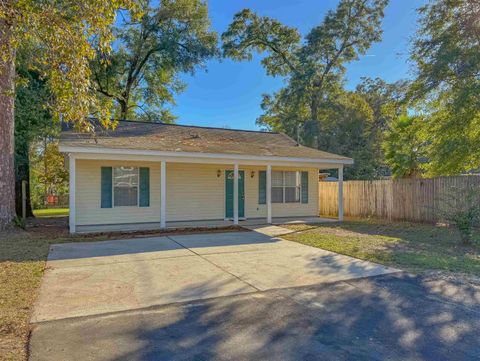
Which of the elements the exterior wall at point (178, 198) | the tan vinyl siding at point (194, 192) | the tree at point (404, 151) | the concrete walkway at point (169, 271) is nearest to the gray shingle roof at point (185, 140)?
the exterior wall at point (178, 198)

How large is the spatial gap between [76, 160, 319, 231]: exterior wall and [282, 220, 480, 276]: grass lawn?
8.69 ft

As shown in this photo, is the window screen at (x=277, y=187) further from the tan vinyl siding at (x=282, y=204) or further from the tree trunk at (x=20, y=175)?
the tree trunk at (x=20, y=175)

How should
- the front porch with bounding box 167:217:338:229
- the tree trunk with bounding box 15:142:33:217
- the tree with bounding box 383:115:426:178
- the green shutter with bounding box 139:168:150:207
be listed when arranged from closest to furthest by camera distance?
1. the front porch with bounding box 167:217:338:229
2. the green shutter with bounding box 139:168:150:207
3. the tree trunk with bounding box 15:142:33:217
4. the tree with bounding box 383:115:426:178

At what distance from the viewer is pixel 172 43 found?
20.1 m

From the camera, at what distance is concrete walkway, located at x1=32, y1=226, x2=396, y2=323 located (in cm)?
462

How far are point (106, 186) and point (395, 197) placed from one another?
11228 millimetres

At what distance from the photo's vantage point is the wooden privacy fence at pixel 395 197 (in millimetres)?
12555

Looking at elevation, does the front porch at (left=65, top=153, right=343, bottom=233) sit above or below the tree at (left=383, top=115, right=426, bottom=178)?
below

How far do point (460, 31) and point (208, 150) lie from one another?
9.16 m

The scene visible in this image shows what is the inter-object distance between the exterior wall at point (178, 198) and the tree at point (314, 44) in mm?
12120

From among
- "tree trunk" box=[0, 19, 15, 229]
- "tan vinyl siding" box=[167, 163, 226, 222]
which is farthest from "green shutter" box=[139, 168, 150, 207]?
"tree trunk" box=[0, 19, 15, 229]

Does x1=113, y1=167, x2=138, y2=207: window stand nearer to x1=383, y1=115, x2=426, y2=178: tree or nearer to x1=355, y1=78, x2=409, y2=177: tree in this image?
x1=355, y1=78, x2=409, y2=177: tree

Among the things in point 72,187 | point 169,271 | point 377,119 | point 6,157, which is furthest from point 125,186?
point 377,119

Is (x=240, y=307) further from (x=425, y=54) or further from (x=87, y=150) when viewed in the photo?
(x=425, y=54)
